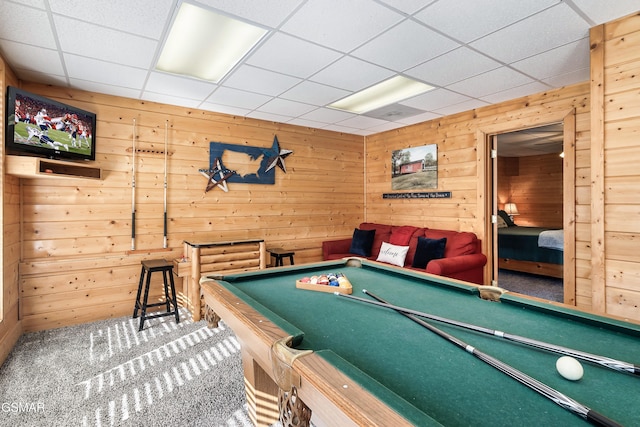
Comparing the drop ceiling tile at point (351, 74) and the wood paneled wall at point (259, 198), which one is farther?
the drop ceiling tile at point (351, 74)

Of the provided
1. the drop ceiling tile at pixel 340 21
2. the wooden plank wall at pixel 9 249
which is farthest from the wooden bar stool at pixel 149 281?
the drop ceiling tile at pixel 340 21

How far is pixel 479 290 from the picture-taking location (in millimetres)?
1813

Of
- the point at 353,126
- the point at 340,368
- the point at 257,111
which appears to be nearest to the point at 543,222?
the point at 353,126

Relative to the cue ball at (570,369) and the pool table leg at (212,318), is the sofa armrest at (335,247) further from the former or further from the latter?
the cue ball at (570,369)

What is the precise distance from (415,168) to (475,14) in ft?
9.44

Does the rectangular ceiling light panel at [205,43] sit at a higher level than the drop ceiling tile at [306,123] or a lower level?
higher

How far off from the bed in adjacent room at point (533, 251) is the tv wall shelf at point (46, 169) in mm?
6271

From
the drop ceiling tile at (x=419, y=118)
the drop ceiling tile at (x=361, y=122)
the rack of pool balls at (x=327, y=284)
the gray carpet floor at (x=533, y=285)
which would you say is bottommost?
the gray carpet floor at (x=533, y=285)

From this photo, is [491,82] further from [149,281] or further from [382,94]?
[149,281]

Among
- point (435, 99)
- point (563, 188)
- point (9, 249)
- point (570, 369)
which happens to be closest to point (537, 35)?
point (435, 99)

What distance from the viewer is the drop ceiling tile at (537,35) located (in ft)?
6.81

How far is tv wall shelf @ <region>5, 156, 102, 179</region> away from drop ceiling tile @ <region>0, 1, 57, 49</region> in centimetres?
97

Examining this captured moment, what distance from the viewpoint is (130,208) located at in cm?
368

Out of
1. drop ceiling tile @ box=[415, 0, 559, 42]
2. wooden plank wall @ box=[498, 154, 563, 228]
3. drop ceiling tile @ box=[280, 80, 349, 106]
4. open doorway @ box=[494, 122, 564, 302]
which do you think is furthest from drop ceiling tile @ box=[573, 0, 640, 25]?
wooden plank wall @ box=[498, 154, 563, 228]
